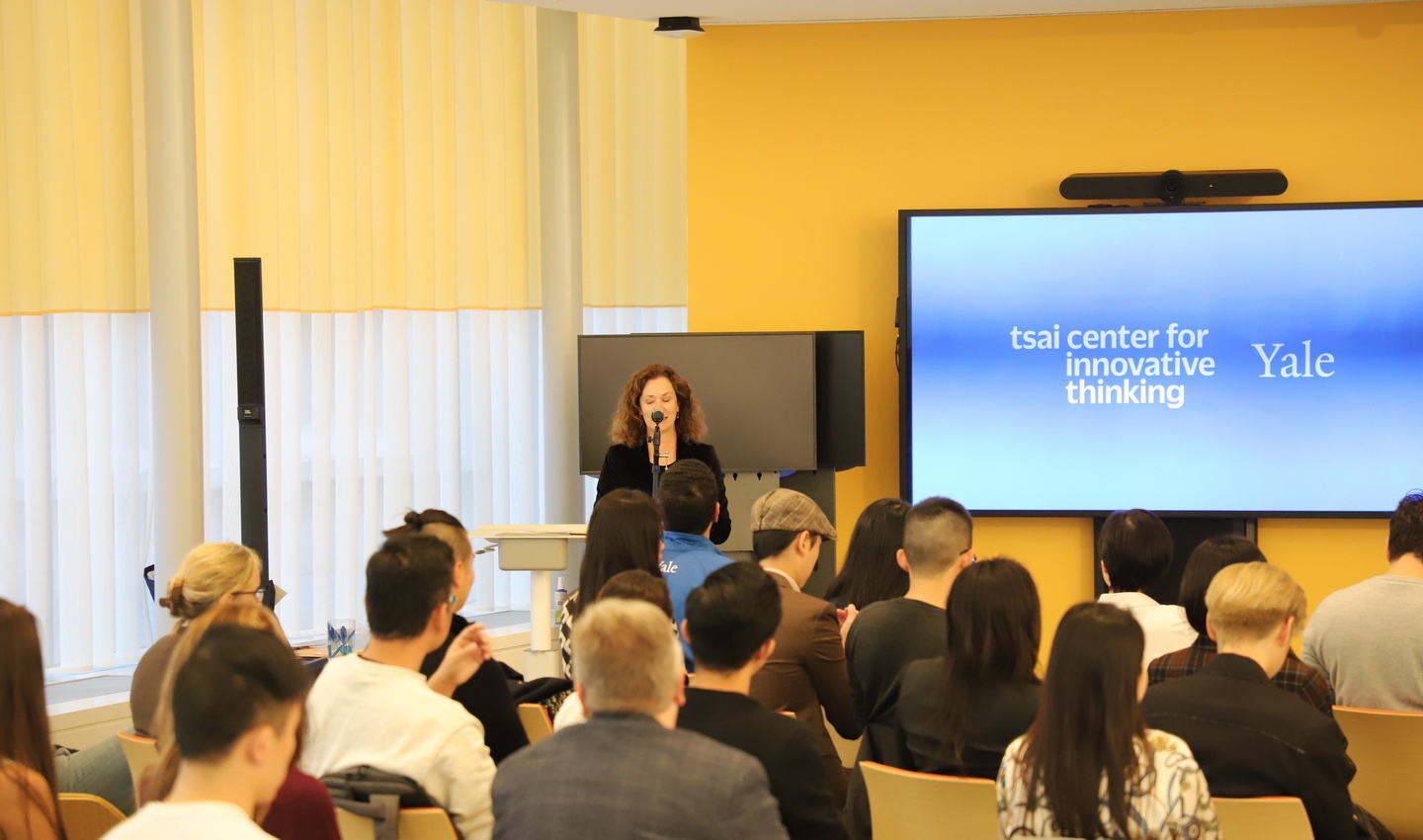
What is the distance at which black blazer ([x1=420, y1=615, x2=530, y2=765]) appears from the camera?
2697 millimetres

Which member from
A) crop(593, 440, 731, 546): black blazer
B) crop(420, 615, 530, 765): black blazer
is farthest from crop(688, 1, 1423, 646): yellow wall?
crop(420, 615, 530, 765): black blazer

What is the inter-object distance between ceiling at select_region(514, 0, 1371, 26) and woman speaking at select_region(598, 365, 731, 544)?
189 centimetres

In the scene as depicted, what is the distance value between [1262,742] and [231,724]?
189cm

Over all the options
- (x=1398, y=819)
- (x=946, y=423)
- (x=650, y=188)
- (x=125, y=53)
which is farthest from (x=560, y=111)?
(x=1398, y=819)

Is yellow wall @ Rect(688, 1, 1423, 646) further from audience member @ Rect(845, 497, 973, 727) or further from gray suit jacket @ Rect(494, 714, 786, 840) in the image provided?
gray suit jacket @ Rect(494, 714, 786, 840)

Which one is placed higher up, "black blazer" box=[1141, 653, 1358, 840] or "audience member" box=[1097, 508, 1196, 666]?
"audience member" box=[1097, 508, 1196, 666]

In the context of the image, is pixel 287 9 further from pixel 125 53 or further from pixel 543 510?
pixel 543 510

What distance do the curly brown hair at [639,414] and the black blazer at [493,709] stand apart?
2109 millimetres

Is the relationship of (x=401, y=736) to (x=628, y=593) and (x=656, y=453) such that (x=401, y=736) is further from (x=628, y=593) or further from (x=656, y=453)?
(x=656, y=453)

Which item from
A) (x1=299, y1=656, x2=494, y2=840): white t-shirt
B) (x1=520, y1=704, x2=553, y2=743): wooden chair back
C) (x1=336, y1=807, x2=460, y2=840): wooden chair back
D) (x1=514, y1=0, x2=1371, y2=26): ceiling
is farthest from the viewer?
(x1=514, y1=0, x2=1371, y2=26): ceiling

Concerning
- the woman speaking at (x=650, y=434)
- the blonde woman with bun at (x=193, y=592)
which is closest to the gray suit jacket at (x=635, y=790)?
the blonde woman with bun at (x=193, y=592)

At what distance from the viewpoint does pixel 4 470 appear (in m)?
5.46

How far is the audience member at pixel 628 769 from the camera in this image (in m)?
1.79

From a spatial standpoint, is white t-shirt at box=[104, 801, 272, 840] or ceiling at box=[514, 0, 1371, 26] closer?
white t-shirt at box=[104, 801, 272, 840]
